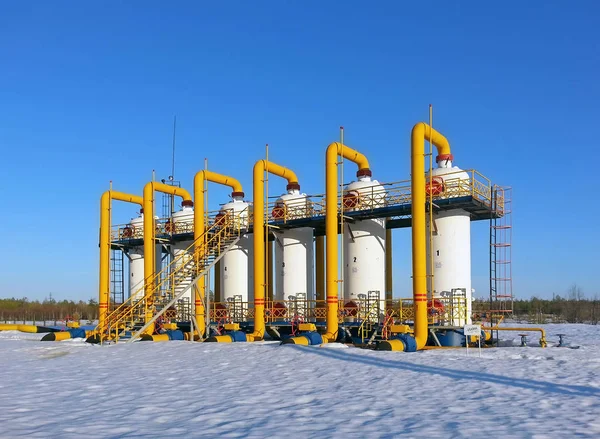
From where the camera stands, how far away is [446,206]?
25.1 meters

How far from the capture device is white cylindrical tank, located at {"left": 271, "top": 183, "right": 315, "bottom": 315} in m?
30.4

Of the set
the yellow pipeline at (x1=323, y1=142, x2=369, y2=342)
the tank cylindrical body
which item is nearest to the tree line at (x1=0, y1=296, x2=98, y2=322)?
the tank cylindrical body

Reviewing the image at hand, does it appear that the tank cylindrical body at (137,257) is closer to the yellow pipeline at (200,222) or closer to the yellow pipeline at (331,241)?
the yellow pipeline at (200,222)

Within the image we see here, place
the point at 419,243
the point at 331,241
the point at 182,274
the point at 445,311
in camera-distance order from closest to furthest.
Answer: the point at 419,243 → the point at 445,311 → the point at 331,241 → the point at 182,274

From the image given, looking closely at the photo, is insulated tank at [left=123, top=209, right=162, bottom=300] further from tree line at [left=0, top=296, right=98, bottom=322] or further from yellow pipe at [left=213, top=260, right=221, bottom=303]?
tree line at [left=0, top=296, right=98, bottom=322]

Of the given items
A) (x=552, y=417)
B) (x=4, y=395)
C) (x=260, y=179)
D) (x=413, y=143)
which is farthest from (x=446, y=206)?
(x=4, y=395)

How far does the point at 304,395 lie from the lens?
39.8 ft

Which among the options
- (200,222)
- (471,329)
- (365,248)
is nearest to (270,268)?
(200,222)

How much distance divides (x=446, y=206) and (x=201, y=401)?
640 inches

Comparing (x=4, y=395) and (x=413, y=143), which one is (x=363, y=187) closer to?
(x=413, y=143)

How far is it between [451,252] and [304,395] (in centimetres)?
1437

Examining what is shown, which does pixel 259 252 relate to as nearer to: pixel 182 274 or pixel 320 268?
pixel 182 274

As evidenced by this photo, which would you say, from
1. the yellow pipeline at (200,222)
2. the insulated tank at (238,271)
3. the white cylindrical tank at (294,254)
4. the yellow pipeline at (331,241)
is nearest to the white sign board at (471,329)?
the yellow pipeline at (331,241)

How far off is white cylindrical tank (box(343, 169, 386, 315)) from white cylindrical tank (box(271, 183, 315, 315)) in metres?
3.00
